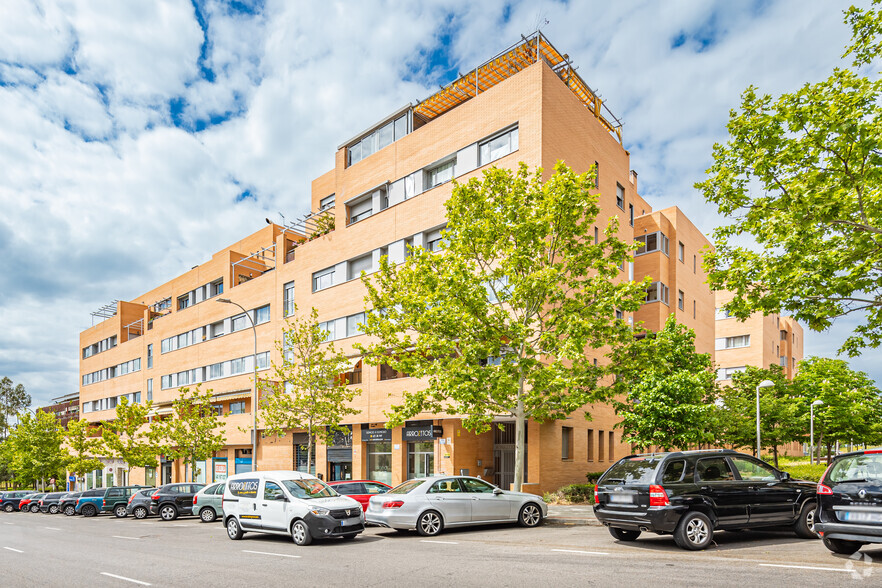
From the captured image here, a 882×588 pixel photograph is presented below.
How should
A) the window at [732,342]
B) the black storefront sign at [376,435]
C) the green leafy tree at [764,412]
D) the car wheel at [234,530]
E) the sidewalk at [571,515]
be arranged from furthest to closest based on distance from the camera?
the window at [732,342] → the green leafy tree at [764,412] → the black storefront sign at [376,435] → the sidewalk at [571,515] → the car wheel at [234,530]


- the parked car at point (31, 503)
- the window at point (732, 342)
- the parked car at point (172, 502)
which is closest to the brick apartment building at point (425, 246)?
the parked car at point (172, 502)

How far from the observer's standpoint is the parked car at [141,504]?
2764 cm

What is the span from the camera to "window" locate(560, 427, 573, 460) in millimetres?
28953

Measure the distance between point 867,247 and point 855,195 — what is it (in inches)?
49.7

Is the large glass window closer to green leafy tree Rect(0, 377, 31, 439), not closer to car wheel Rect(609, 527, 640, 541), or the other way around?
car wheel Rect(609, 527, 640, 541)

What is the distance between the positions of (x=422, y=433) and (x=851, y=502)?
22.4 metres

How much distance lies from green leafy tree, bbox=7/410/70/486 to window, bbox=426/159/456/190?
151ft

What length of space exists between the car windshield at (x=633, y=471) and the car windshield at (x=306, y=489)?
22.3 feet

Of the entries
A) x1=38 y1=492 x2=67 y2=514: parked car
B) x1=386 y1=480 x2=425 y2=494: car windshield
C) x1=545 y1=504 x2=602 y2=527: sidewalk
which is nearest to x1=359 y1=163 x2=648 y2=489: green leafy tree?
x1=545 y1=504 x2=602 y2=527: sidewalk

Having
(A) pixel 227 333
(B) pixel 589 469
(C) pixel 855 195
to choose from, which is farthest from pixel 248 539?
(A) pixel 227 333

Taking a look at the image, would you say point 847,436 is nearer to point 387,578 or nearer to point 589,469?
point 589,469

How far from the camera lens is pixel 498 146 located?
29750 millimetres

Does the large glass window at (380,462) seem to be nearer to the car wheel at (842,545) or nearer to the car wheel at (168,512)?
the car wheel at (168,512)

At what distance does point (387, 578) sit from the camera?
9.50 metres
